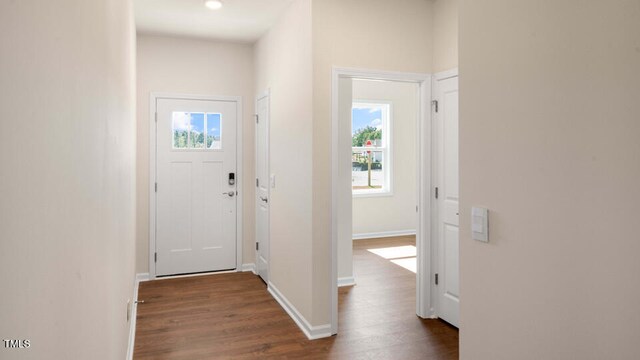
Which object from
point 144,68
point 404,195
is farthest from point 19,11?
point 404,195

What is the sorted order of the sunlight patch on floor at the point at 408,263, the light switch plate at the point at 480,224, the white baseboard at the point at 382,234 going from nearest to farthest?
the light switch plate at the point at 480,224, the sunlight patch on floor at the point at 408,263, the white baseboard at the point at 382,234

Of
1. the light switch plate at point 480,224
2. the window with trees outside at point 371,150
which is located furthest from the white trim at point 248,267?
the light switch plate at point 480,224

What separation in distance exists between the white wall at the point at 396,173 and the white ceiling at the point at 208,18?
3.13 metres

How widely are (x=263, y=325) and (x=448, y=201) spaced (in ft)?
6.14

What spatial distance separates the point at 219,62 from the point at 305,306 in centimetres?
318

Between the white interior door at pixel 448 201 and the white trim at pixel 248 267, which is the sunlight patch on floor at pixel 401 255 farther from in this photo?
the white trim at pixel 248 267

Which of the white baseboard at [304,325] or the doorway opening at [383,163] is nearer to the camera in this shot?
the white baseboard at [304,325]

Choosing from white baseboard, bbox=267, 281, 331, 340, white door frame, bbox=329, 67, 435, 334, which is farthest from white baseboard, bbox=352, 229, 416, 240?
white door frame, bbox=329, 67, 435, 334

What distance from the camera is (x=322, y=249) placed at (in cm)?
334

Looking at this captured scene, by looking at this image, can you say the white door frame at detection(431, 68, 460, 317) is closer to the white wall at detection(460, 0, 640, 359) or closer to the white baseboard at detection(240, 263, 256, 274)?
the white wall at detection(460, 0, 640, 359)

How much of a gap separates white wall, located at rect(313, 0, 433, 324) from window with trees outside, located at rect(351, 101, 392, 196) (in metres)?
4.11

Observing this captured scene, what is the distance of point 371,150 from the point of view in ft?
25.2

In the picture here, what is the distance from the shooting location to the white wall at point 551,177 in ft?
3.60

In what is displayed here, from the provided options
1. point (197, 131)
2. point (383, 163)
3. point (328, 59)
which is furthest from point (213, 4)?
point (383, 163)
